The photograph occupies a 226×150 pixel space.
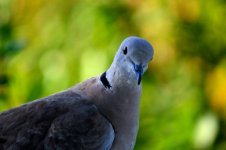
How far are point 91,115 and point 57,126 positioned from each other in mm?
143

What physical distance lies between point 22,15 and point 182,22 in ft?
3.76

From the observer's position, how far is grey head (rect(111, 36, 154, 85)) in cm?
276

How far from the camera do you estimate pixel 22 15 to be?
18.1ft

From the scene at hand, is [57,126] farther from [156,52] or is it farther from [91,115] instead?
[156,52]

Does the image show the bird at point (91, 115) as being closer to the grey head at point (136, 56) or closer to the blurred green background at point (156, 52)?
the grey head at point (136, 56)

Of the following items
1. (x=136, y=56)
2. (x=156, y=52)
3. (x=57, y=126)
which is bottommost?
(x=156, y=52)

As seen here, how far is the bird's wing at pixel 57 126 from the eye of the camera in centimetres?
276

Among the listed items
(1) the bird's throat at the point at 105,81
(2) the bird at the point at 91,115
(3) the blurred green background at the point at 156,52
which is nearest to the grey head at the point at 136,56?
(2) the bird at the point at 91,115

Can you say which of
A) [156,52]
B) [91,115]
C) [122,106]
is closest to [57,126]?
[91,115]

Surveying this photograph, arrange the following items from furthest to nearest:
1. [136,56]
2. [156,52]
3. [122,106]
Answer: [156,52], [122,106], [136,56]

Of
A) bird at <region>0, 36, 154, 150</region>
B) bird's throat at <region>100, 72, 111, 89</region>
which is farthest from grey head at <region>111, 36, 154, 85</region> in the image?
bird's throat at <region>100, 72, 111, 89</region>

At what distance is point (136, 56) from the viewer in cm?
277

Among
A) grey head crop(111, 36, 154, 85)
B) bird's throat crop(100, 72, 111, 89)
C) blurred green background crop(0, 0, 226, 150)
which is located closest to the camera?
grey head crop(111, 36, 154, 85)

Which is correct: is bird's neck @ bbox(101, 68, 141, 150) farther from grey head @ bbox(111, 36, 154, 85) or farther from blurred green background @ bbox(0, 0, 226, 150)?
blurred green background @ bbox(0, 0, 226, 150)
